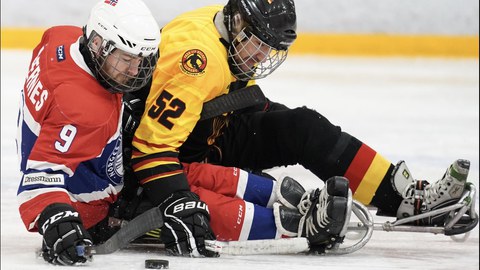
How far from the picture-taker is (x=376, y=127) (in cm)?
536

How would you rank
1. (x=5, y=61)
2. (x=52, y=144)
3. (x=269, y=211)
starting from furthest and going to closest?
1. (x=5, y=61)
2. (x=269, y=211)
3. (x=52, y=144)

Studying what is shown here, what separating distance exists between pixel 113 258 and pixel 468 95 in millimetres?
3799

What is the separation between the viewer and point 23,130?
2.88m

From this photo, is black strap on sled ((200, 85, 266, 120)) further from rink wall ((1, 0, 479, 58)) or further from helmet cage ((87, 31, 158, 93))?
rink wall ((1, 0, 479, 58))

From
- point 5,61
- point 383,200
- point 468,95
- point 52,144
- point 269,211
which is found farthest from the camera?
point 5,61

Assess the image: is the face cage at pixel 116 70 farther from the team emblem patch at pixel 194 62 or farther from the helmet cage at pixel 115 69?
the team emblem patch at pixel 194 62

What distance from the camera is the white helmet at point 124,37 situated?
279cm

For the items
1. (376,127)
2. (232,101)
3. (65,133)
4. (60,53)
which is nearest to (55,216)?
(65,133)

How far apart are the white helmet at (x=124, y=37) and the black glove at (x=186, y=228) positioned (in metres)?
0.37

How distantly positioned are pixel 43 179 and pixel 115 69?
0.37 meters

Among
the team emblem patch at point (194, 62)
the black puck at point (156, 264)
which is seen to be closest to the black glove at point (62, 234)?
the black puck at point (156, 264)

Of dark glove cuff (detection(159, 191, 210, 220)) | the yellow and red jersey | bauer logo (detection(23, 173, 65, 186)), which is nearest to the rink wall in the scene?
the yellow and red jersey

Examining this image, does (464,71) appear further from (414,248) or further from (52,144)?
(52,144)

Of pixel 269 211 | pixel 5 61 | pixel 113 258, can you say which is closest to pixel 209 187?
pixel 269 211
